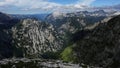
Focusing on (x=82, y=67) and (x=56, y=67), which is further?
(x=82, y=67)

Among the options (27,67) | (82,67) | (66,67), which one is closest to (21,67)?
(27,67)

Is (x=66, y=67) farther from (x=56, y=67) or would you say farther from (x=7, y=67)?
(x=7, y=67)

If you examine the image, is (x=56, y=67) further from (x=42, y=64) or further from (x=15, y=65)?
(x=15, y=65)

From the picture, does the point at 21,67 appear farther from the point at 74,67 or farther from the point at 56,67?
the point at 74,67

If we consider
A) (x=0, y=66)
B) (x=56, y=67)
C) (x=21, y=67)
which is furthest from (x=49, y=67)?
(x=0, y=66)

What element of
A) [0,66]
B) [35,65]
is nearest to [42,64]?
Result: [35,65]

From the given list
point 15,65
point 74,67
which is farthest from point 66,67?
point 15,65
